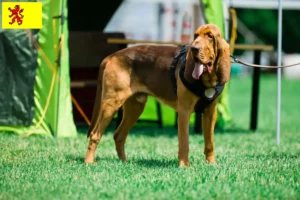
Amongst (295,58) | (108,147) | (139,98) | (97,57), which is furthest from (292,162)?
(295,58)

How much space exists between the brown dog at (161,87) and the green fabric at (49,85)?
192cm

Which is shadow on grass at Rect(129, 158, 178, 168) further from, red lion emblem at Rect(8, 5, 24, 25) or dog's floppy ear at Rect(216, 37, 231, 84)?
red lion emblem at Rect(8, 5, 24, 25)

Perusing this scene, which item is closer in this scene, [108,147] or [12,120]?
[108,147]

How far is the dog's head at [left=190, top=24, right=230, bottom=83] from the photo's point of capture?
6504mm

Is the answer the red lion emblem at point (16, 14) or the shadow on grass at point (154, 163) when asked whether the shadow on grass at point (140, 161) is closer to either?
the shadow on grass at point (154, 163)

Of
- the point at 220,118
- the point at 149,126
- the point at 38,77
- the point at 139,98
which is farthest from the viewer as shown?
A: the point at 149,126

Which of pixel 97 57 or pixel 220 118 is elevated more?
pixel 97 57

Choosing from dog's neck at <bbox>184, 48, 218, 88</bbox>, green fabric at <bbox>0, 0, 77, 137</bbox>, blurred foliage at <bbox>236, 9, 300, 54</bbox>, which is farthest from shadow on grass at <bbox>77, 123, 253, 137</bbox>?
blurred foliage at <bbox>236, 9, 300, 54</bbox>

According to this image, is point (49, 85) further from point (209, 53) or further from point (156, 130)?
point (209, 53)

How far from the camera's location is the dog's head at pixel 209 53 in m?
6.50

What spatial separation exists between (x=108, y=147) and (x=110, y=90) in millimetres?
1810

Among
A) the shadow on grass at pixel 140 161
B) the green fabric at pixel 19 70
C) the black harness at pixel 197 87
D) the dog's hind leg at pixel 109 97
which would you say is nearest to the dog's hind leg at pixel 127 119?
the shadow on grass at pixel 140 161

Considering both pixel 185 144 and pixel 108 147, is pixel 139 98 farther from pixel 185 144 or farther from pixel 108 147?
pixel 108 147

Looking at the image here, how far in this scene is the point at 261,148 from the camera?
30.1ft
